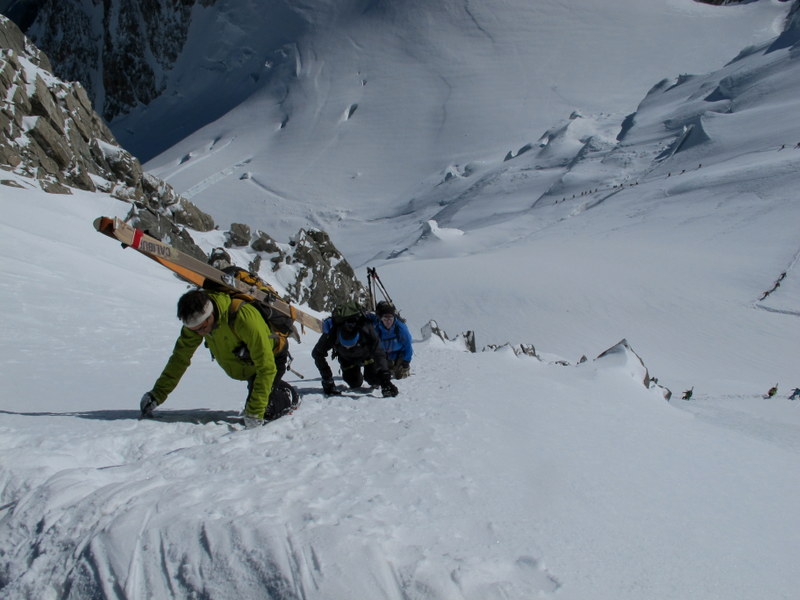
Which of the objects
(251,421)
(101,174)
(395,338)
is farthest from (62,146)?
(251,421)

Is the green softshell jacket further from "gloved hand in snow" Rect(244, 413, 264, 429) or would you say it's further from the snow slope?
the snow slope

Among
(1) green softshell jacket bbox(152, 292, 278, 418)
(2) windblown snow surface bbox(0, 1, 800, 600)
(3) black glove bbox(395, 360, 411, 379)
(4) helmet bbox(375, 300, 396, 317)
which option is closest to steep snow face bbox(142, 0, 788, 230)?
(2) windblown snow surface bbox(0, 1, 800, 600)

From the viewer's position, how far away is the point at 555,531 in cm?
238

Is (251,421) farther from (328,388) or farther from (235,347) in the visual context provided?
(328,388)

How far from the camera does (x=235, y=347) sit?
11.8 feet

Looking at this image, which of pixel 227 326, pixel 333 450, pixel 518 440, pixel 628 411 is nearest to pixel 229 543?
pixel 333 450

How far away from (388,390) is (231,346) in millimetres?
1955

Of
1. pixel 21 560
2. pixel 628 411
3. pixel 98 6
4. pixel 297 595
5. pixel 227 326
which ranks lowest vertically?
pixel 628 411

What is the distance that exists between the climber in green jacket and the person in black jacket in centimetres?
126

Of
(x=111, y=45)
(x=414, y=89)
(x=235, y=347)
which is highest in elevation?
(x=111, y=45)

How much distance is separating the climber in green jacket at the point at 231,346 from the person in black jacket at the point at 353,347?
1.26 m

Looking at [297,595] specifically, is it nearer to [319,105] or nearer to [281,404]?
[281,404]

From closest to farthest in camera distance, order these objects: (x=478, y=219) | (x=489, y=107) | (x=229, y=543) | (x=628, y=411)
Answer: (x=229, y=543)
(x=628, y=411)
(x=478, y=219)
(x=489, y=107)

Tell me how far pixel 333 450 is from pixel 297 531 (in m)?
1.20
